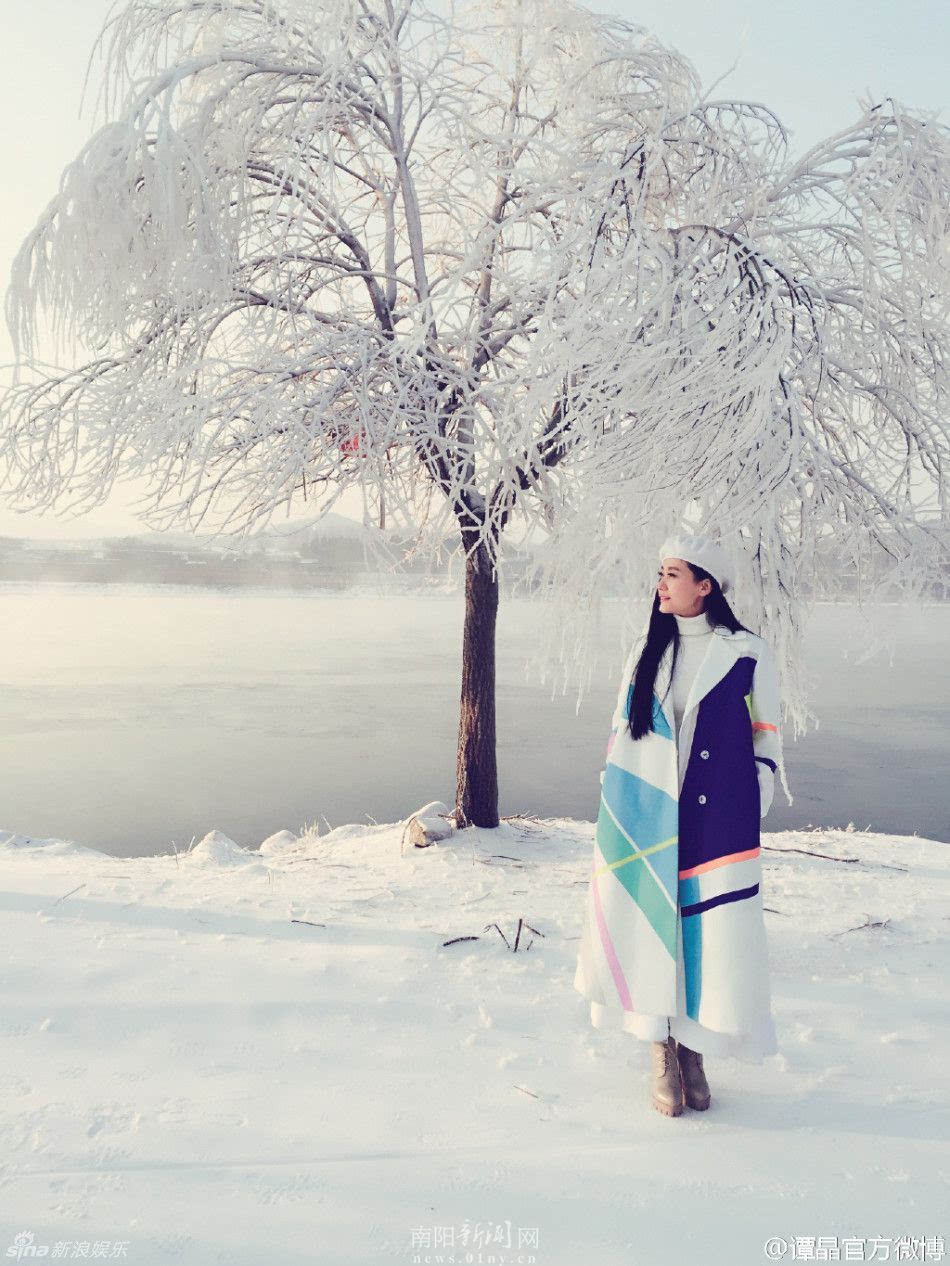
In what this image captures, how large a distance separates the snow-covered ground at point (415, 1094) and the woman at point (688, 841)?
0.33m

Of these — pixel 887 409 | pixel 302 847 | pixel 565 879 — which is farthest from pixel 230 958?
pixel 887 409

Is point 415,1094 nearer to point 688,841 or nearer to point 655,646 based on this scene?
point 688,841

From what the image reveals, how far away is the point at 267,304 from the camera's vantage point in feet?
22.1

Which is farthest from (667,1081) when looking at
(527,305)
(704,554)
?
(527,305)

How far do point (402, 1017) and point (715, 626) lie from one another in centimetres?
204

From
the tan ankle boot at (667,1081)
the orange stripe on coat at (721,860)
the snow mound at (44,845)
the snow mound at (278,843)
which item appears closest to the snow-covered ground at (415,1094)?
the tan ankle boot at (667,1081)

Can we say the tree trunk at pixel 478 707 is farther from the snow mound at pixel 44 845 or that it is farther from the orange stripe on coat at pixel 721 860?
the orange stripe on coat at pixel 721 860

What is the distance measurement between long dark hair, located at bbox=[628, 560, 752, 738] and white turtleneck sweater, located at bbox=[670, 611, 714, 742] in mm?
19

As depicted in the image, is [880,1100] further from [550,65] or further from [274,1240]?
[550,65]

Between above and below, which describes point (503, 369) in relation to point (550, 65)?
below

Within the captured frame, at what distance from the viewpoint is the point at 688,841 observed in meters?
3.13

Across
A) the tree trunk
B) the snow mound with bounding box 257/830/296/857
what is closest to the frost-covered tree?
the tree trunk

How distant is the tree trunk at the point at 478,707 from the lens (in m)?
7.67

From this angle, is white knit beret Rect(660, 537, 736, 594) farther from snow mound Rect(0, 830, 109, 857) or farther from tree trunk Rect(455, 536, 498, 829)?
snow mound Rect(0, 830, 109, 857)
